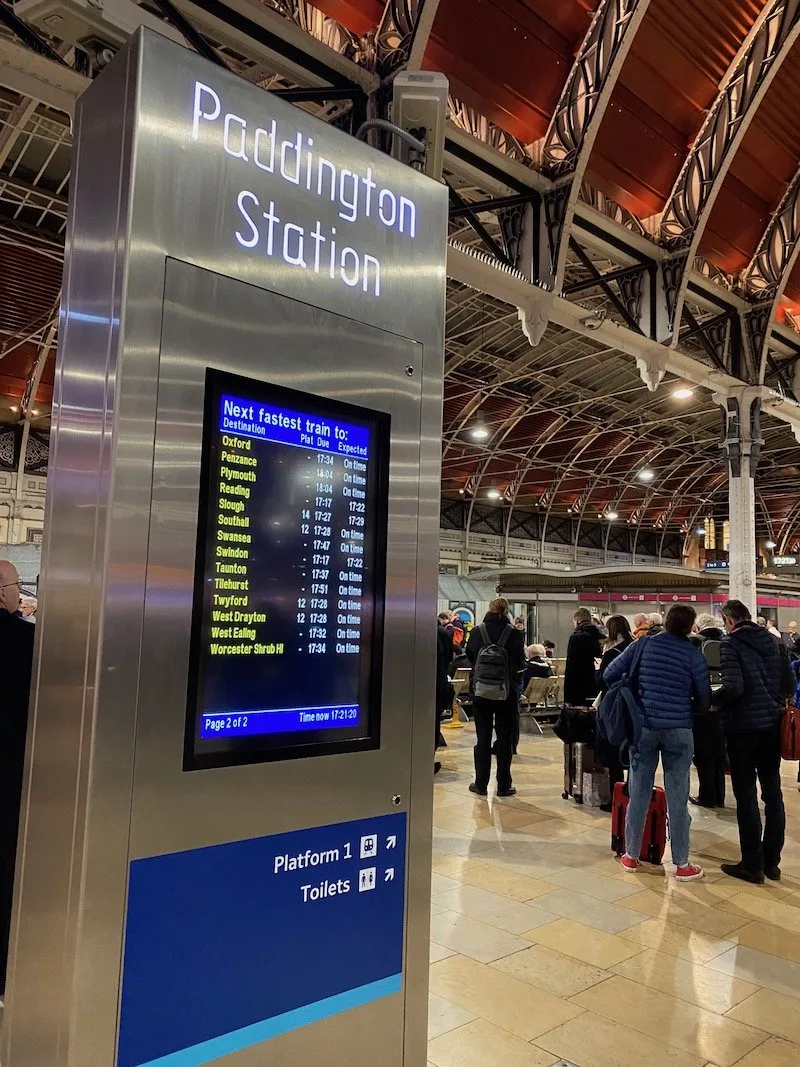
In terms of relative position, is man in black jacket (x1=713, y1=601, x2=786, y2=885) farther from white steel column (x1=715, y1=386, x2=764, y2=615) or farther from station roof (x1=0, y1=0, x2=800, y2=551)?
white steel column (x1=715, y1=386, x2=764, y2=615)

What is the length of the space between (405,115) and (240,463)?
5.57m

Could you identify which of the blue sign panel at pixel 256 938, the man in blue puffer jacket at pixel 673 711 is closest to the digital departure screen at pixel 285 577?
the blue sign panel at pixel 256 938

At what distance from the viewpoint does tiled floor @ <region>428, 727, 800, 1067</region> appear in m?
3.20

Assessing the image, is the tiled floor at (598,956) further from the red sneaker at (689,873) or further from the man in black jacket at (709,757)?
the man in black jacket at (709,757)

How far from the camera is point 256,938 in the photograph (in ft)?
6.19

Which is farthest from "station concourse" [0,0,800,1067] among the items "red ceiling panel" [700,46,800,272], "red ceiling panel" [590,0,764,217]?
Answer: "red ceiling panel" [700,46,800,272]

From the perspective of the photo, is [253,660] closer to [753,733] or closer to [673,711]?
[673,711]

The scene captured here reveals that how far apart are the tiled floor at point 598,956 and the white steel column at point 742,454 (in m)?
7.73

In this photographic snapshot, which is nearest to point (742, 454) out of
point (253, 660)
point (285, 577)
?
point (285, 577)

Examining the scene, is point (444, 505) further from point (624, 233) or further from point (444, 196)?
point (444, 196)

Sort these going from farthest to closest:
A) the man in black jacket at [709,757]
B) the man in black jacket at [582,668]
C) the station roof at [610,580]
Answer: the station roof at [610,580] < the man in black jacket at [582,668] < the man in black jacket at [709,757]

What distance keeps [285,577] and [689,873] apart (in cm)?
472

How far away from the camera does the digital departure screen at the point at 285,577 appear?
6.11 feet

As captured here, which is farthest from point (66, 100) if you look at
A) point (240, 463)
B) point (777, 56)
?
point (777, 56)
